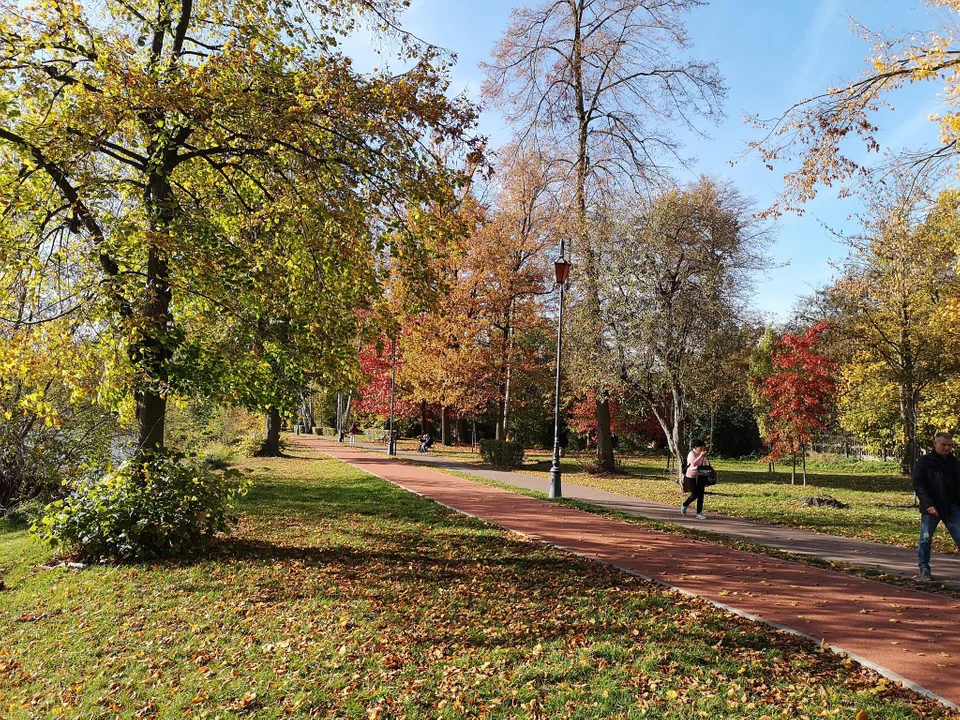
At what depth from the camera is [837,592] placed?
6.57m

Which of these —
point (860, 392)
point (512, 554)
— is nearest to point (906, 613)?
point (512, 554)

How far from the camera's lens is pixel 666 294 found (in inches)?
638

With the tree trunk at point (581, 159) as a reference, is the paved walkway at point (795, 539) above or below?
below

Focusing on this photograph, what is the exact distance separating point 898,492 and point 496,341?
47.4ft

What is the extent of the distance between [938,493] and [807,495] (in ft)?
36.8

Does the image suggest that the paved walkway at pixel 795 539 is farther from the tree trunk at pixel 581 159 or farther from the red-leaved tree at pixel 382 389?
the red-leaved tree at pixel 382 389

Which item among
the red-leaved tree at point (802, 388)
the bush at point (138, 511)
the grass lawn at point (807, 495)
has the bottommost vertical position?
the grass lawn at point (807, 495)

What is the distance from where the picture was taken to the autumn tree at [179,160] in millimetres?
7066

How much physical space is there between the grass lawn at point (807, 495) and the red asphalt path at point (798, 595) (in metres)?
3.88

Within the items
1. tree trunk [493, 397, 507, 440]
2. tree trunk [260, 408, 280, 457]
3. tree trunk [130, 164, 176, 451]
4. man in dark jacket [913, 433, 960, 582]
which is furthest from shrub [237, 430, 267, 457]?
man in dark jacket [913, 433, 960, 582]

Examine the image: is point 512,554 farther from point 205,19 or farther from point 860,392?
point 860,392

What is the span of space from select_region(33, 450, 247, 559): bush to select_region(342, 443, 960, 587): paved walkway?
8.18 metres

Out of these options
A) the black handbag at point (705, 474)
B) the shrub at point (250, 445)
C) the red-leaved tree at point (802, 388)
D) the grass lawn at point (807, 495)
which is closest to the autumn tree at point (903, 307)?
the red-leaved tree at point (802, 388)

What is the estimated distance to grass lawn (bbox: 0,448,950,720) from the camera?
411 centimetres
